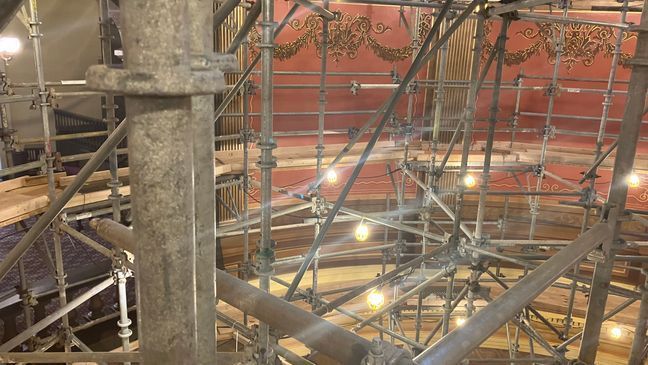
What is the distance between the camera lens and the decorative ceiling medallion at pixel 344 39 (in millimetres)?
8180

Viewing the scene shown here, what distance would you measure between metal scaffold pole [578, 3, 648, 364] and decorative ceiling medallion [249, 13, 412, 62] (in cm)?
580

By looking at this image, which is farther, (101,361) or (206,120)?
(101,361)

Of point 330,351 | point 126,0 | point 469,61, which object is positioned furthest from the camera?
point 469,61

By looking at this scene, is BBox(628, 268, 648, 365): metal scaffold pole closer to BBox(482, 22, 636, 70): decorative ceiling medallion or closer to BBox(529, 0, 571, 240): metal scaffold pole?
BBox(529, 0, 571, 240): metal scaffold pole

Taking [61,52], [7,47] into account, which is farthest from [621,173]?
[61,52]

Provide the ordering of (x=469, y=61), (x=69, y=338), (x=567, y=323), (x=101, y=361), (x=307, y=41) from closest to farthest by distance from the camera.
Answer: (x=101, y=361) → (x=69, y=338) → (x=567, y=323) → (x=307, y=41) → (x=469, y=61)

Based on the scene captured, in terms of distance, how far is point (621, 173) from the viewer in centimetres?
293

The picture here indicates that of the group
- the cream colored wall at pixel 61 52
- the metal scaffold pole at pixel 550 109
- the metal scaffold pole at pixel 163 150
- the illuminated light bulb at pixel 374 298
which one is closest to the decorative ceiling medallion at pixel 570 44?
the metal scaffold pole at pixel 550 109

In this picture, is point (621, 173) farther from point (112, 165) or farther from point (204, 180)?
point (112, 165)

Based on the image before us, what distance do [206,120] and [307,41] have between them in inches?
287

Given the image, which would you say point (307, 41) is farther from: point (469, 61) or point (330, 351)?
point (330, 351)

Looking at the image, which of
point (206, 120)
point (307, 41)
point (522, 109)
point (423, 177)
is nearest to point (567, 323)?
point (423, 177)

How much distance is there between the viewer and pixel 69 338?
520 cm

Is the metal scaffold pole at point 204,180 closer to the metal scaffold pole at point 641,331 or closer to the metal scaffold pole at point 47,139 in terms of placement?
the metal scaffold pole at point 47,139
